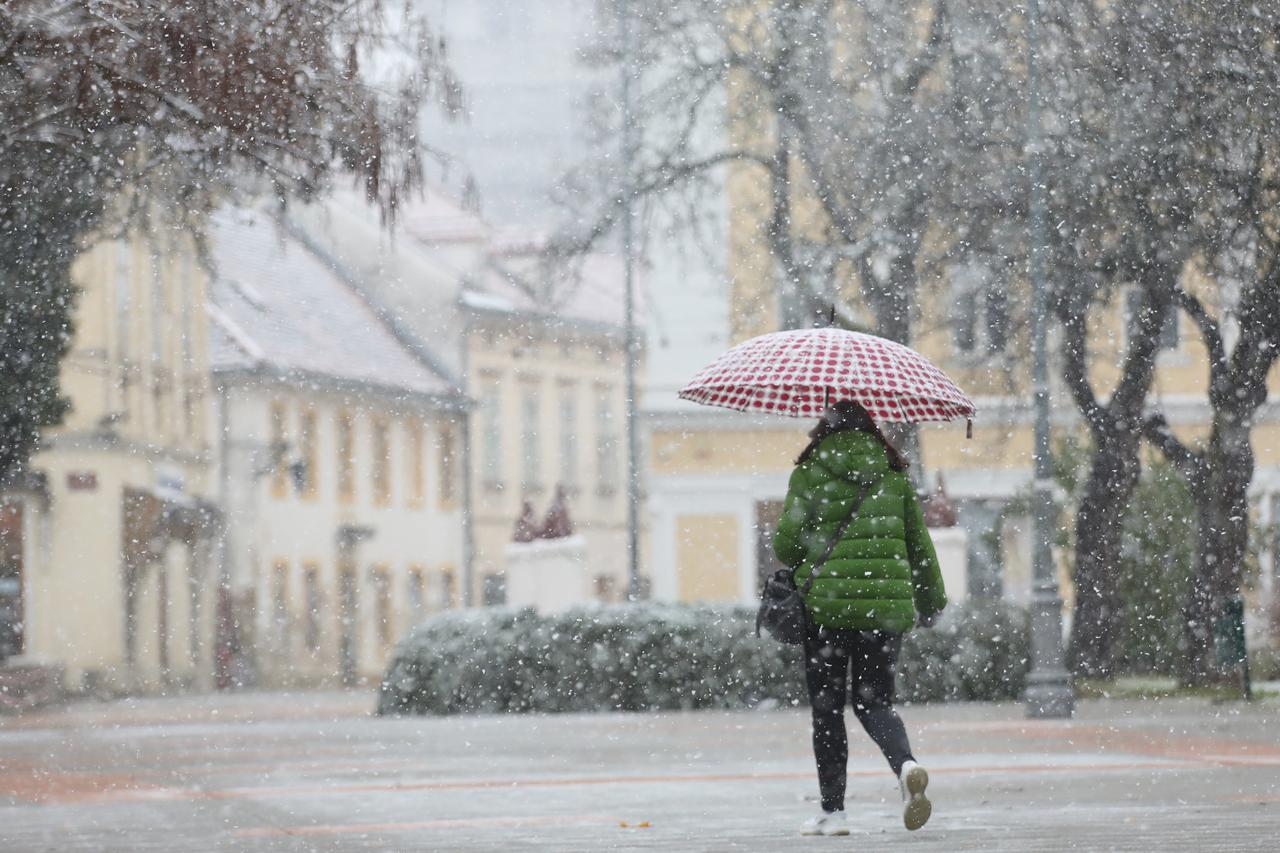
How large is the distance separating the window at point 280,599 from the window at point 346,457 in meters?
3.55

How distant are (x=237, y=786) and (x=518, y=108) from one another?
180 feet

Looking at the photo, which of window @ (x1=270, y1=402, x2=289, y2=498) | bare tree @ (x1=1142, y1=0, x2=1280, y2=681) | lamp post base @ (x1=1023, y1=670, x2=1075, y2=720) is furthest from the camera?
window @ (x1=270, y1=402, x2=289, y2=498)

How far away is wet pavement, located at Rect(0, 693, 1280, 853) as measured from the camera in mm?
9445

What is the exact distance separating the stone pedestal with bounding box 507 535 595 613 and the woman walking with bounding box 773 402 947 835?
643 inches

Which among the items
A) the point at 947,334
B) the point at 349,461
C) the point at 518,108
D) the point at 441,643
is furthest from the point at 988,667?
the point at 518,108

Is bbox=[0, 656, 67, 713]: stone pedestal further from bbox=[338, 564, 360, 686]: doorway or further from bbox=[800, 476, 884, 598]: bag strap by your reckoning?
bbox=[800, 476, 884, 598]: bag strap

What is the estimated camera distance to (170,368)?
1596 inches

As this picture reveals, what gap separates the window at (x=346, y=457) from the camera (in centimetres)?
4991

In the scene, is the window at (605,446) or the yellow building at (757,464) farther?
the window at (605,446)

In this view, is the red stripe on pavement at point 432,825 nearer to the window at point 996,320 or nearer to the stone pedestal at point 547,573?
the stone pedestal at point 547,573

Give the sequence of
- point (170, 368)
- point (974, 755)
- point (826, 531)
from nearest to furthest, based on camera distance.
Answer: point (826, 531)
point (974, 755)
point (170, 368)

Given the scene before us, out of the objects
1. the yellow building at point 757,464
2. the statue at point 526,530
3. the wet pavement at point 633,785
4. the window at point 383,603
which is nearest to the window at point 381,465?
the window at point 383,603

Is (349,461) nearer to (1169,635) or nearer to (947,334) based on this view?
(947,334)

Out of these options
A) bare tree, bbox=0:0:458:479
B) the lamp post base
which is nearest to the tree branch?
the lamp post base
